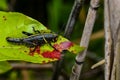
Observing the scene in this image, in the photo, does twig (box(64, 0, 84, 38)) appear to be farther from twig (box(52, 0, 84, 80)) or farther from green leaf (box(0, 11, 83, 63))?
A: green leaf (box(0, 11, 83, 63))

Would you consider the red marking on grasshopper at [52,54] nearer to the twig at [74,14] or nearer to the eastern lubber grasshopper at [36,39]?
the eastern lubber grasshopper at [36,39]

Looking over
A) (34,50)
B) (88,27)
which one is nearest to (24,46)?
(34,50)

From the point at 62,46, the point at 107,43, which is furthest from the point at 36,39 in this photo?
the point at 107,43

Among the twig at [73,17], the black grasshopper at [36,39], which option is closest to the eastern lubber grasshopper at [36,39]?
the black grasshopper at [36,39]

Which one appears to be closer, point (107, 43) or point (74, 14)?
point (107, 43)

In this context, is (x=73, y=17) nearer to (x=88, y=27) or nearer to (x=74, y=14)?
Result: (x=74, y=14)

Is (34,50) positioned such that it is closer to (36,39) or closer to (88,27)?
(36,39)

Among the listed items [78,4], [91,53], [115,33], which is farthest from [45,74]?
[115,33]

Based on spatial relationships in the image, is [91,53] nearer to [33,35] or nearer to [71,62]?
[71,62]
